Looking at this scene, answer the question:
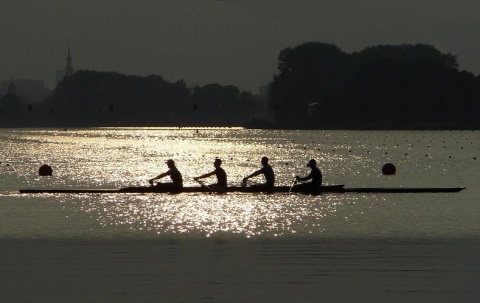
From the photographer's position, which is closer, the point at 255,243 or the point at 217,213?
the point at 255,243

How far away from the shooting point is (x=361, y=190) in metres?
52.6

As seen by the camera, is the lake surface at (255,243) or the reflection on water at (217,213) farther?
the reflection on water at (217,213)

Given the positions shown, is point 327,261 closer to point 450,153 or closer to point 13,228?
point 13,228

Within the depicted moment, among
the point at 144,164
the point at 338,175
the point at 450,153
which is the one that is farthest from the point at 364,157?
the point at 338,175

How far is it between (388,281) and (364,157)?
3921 inches

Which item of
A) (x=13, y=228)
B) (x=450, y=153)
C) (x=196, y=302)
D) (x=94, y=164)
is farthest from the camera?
(x=450, y=153)

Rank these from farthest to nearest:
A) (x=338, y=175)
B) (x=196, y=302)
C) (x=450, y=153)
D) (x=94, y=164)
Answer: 1. (x=450, y=153)
2. (x=94, y=164)
3. (x=338, y=175)
4. (x=196, y=302)

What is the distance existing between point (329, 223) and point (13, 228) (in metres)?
11.7

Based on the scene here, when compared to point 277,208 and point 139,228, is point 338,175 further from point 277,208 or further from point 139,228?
point 139,228

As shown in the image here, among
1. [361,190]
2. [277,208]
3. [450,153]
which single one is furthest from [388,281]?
[450,153]

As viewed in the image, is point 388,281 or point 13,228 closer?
point 388,281

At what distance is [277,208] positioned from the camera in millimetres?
48969

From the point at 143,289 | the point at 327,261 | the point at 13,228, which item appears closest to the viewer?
the point at 143,289

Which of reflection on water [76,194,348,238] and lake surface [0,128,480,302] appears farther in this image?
reflection on water [76,194,348,238]
